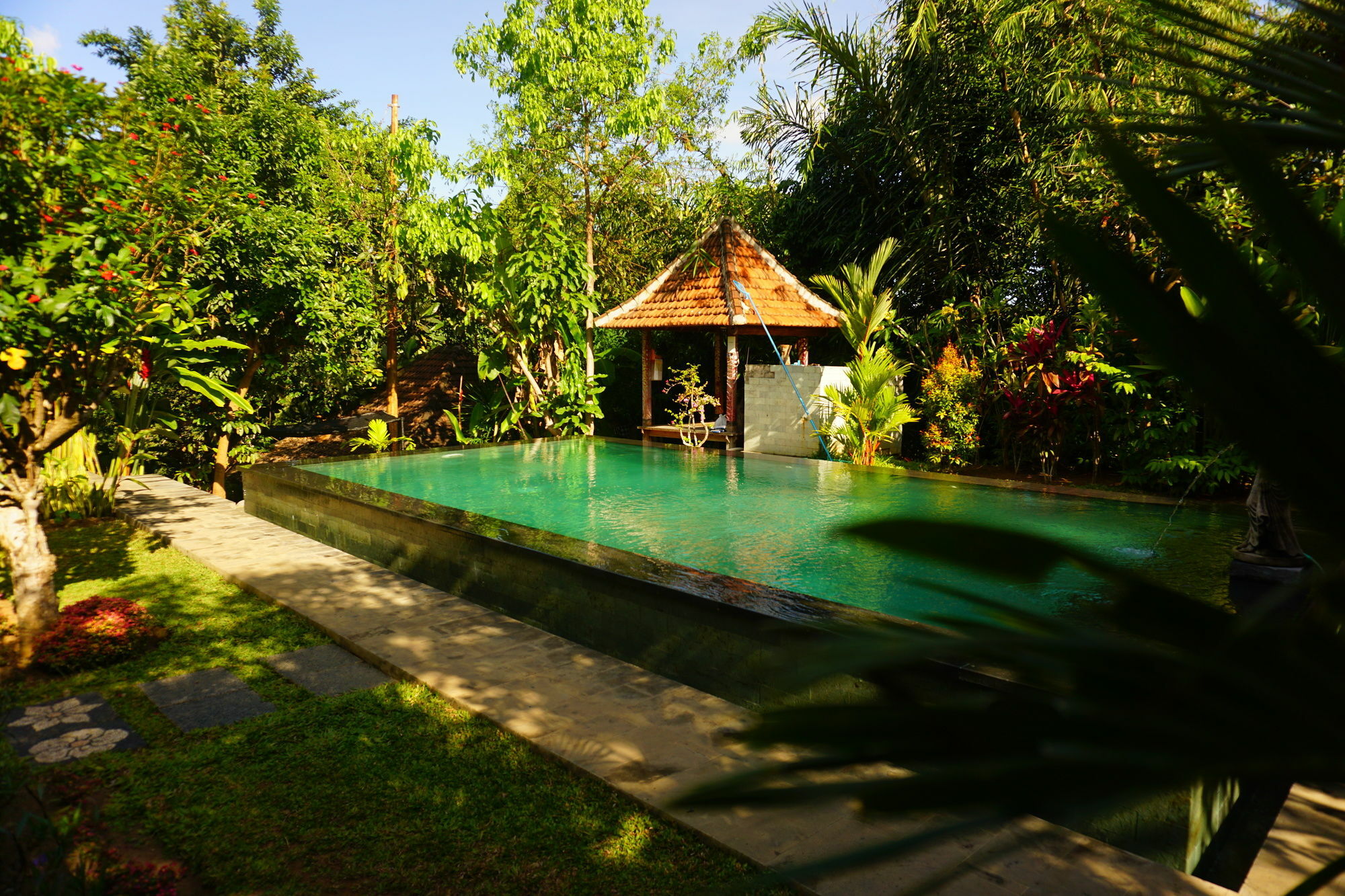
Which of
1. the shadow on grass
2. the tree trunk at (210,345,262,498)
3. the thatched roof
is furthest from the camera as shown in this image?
the tree trunk at (210,345,262,498)

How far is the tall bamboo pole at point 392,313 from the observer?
655 inches

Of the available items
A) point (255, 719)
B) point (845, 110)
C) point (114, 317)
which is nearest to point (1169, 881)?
point (255, 719)

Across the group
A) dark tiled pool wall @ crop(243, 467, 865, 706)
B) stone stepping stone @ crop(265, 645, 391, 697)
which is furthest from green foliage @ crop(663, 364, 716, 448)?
stone stepping stone @ crop(265, 645, 391, 697)

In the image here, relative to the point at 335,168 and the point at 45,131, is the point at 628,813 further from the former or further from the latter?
the point at 335,168

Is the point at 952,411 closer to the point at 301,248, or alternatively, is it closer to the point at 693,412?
the point at 693,412

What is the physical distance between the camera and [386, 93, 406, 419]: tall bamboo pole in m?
16.6

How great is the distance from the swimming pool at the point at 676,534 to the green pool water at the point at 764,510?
31mm

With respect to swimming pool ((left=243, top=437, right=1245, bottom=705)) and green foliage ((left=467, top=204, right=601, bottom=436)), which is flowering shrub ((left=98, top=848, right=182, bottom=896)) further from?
green foliage ((left=467, top=204, right=601, bottom=436))

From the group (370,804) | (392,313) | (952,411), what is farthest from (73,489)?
(952,411)

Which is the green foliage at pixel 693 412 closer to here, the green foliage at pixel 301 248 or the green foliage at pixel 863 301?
the green foliage at pixel 863 301

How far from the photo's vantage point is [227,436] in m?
15.8

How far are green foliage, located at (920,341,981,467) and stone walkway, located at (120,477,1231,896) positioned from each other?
8.00 m

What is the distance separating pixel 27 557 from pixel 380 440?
9895 millimetres

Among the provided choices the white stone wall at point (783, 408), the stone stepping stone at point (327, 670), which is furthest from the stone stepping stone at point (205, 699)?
the white stone wall at point (783, 408)
